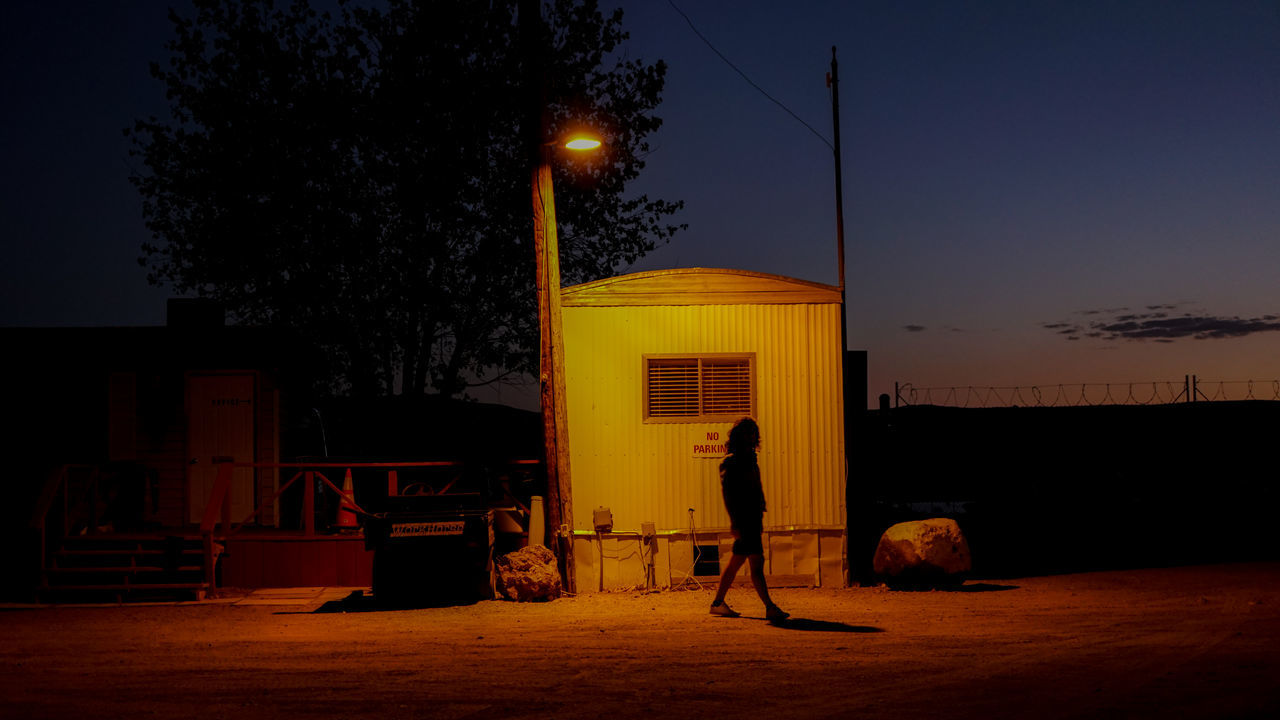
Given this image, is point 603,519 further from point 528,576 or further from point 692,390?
point 692,390

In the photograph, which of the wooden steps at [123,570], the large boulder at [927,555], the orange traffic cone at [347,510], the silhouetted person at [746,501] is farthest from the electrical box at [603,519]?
the wooden steps at [123,570]

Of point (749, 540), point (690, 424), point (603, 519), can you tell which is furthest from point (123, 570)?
point (749, 540)

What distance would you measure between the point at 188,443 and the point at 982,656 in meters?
11.9

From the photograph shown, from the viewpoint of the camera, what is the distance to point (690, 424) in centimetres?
1160

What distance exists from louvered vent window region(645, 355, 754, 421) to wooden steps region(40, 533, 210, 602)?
17.8 feet

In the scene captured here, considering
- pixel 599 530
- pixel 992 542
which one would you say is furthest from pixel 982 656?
pixel 992 542

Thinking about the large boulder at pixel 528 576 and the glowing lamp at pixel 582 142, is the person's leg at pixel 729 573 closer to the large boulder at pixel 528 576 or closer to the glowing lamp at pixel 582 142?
the large boulder at pixel 528 576

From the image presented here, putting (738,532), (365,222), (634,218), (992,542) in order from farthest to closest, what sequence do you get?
(634,218), (365,222), (992,542), (738,532)

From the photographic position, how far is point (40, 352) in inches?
587

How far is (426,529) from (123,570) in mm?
3575

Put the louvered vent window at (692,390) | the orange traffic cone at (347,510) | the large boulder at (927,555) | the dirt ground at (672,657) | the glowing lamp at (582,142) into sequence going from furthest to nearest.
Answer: the orange traffic cone at (347,510) < the louvered vent window at (692,390) < the large boulder at (927,555) < the glowing lamp at (582,142) < the dirt ground at (672,657)

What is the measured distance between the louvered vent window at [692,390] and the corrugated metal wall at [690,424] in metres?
0.11

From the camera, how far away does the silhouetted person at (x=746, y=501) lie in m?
9.24

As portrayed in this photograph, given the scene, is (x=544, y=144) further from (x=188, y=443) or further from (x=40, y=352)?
(x=40, y=352)
